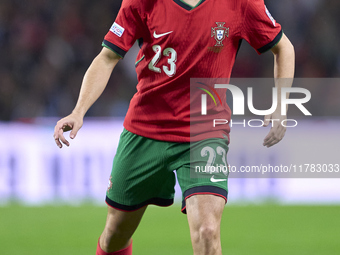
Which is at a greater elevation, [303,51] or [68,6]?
[68,6]

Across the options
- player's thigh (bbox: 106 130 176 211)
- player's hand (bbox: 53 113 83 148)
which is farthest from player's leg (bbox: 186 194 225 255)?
player's hand (bbox: 53 113 83 148)

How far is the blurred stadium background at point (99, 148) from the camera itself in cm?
603

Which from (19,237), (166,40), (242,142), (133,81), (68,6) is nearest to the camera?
(166,40)

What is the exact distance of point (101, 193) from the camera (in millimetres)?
7699

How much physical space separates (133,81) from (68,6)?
193 centimetres

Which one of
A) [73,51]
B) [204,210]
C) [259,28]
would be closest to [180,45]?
[259,28]

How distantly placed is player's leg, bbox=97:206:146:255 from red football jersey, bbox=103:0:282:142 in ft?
1.68

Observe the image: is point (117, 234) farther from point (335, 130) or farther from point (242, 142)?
point (335, 130)

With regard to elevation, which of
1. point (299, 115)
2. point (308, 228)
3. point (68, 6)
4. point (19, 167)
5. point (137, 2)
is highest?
point (68, 6)

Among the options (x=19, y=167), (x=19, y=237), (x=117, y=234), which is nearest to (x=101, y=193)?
(x=19, y=167)

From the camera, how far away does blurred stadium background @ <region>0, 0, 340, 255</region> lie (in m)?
6.03

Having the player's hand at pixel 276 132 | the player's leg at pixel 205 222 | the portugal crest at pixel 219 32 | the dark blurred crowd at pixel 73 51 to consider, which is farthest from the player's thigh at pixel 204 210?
the dark blurred crowd at pixel 73 51

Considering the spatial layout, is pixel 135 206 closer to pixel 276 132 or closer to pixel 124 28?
pixel 276 132

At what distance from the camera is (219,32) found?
10.9 ft
